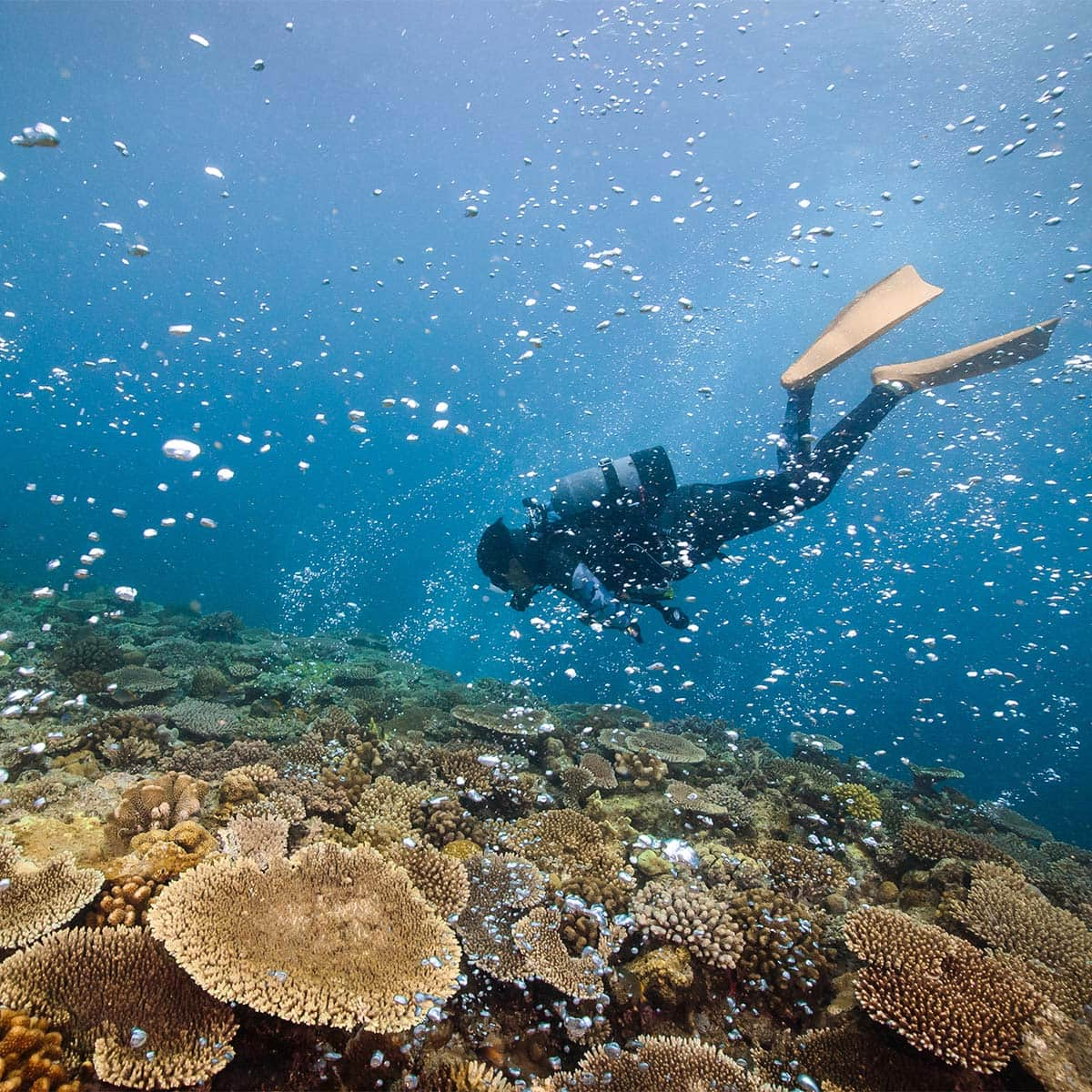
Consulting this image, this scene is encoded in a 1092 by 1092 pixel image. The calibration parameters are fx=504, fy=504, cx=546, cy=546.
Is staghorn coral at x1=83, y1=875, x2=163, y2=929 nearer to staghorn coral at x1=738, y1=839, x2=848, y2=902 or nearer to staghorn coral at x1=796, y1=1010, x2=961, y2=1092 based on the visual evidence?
staghorn coral at x1=796, y1=1010, x2=961, y2=1092

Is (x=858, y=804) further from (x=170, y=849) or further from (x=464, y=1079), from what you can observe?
(x=170, y=849)

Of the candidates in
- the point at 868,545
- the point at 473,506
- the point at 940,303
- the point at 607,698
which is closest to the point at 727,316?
the point at 940,303

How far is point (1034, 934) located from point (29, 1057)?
7.01m

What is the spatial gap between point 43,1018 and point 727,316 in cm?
6139

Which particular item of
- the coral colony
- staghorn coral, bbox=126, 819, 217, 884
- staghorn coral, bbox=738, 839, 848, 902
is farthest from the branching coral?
staghorn coral, bbox=738, 839, 848, 902

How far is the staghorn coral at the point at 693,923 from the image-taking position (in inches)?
161

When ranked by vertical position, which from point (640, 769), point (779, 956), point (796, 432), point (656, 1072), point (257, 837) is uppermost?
point (796, 432)

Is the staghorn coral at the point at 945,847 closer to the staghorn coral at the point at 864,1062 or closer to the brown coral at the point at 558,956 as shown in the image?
the staghorn coral at the point at 864,1062

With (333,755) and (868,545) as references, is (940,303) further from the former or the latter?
(868,545)

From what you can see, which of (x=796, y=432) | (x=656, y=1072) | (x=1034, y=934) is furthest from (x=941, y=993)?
(x=796, y=432)

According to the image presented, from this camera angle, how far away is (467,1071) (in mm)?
2959

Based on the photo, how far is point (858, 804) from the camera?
714 centimetres

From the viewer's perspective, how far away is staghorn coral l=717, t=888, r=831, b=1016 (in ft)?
13.2

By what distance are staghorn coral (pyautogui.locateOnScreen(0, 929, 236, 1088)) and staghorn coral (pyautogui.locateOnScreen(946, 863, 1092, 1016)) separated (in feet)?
18.2
